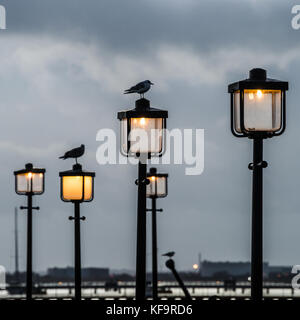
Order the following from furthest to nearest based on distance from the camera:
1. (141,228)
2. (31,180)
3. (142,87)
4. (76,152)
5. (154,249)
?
(154,249) → (31,180) → (76,152) → (142,87) → (141,228)

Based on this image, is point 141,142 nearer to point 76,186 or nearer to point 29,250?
point 76,186

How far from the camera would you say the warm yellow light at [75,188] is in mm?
26875

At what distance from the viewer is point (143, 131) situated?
19109mm

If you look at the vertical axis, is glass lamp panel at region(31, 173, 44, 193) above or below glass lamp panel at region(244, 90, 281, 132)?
below

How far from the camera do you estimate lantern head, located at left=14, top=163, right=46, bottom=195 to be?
32.6 m

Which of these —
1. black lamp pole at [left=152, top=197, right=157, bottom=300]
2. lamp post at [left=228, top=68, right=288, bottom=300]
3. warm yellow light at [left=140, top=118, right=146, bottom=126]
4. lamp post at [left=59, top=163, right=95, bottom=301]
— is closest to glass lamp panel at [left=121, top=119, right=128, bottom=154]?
warm yellow light at [left=140, top=118, right=146, bottom=126]

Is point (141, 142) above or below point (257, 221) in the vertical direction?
above

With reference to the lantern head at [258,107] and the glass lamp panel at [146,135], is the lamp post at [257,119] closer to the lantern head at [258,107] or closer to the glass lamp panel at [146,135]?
the lantern head at [258,107]

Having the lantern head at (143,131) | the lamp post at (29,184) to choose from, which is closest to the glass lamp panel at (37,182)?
the lamp post at (29,184)

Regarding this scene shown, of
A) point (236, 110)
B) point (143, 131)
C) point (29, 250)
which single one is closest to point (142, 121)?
point (143, 131)

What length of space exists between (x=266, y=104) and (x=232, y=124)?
0.53m

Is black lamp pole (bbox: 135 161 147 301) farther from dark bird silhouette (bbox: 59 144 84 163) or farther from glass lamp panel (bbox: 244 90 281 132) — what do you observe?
dark bird silhouette (bbox: 59 144 84 163)

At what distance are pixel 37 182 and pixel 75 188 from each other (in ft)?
19.3
